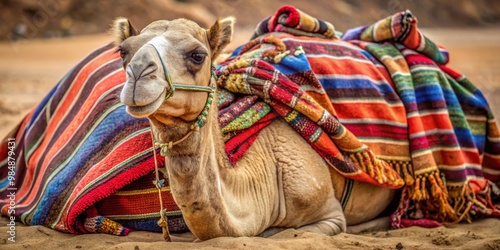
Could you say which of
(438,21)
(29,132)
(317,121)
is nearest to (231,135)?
(317,121)

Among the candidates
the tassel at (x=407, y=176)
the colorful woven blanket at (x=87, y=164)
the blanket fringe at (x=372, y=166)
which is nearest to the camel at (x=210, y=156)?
the blanket fringe at (x=372, y=166)

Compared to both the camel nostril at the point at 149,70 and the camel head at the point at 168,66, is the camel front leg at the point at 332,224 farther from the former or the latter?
the camel nostril at the point at 149,70

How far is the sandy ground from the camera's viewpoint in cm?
481

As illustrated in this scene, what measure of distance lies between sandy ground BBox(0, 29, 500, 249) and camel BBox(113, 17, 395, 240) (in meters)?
0.21

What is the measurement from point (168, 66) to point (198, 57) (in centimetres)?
27

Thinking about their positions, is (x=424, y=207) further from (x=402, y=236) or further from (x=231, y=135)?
(x=231, y=135)

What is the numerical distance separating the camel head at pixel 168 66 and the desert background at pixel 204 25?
940 millimetres

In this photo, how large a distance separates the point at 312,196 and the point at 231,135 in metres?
0.73

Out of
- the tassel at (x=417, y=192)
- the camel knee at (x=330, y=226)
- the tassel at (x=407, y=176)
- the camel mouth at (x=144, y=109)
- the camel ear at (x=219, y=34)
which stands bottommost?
the camel knee at (x=330, y=226)

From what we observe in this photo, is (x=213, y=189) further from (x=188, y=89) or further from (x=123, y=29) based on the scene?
(x=123, y=29)

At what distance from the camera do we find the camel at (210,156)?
3947mm

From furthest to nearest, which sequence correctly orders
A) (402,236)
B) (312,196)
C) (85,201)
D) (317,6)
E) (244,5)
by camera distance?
(317,6) → (244,5) → (402,236) → (312,196) → (85,201)

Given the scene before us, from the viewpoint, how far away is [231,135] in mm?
5109

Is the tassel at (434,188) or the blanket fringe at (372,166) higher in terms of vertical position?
the blanket fringe at (372,166)
